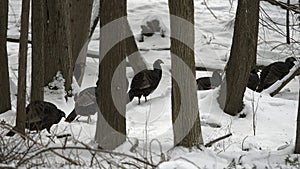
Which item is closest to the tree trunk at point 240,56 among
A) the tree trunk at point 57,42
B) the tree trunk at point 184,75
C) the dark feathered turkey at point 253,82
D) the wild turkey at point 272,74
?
the dark feathered turkey at point 253,82

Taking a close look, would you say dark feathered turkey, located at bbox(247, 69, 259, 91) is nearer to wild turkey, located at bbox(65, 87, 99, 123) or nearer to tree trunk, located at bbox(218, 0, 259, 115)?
tree trunk, located at bbox(218, 0, 259, 115)

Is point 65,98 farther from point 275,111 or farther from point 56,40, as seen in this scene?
point 275,111

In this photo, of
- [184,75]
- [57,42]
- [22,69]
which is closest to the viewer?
[184,75]

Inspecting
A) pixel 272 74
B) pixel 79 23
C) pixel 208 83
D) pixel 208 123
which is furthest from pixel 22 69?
pixel 272 74

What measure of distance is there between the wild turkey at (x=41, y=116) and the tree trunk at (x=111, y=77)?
1.27m

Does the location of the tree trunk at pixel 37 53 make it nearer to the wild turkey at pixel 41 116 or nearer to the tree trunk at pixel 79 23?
the wild turkey at pixel 41 116

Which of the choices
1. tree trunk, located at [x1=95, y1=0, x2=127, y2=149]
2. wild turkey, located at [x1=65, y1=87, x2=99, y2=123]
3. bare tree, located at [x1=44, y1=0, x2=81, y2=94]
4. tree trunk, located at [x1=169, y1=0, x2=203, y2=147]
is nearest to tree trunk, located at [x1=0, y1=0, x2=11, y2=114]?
bare tree, located at [x1=44, y1=0, x2=81, y2=94]

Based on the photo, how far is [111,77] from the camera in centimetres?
725

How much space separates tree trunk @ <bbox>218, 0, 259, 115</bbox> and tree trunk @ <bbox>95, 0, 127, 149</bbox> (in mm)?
3262

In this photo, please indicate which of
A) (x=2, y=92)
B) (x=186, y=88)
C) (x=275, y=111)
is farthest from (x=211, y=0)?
(x=186, y=88)

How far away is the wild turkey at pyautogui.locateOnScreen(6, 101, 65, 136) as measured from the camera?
841cm

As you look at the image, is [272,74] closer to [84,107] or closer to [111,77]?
[84,107]

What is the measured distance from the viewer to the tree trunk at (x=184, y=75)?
6.81m

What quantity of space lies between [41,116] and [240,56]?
11.9 ft
